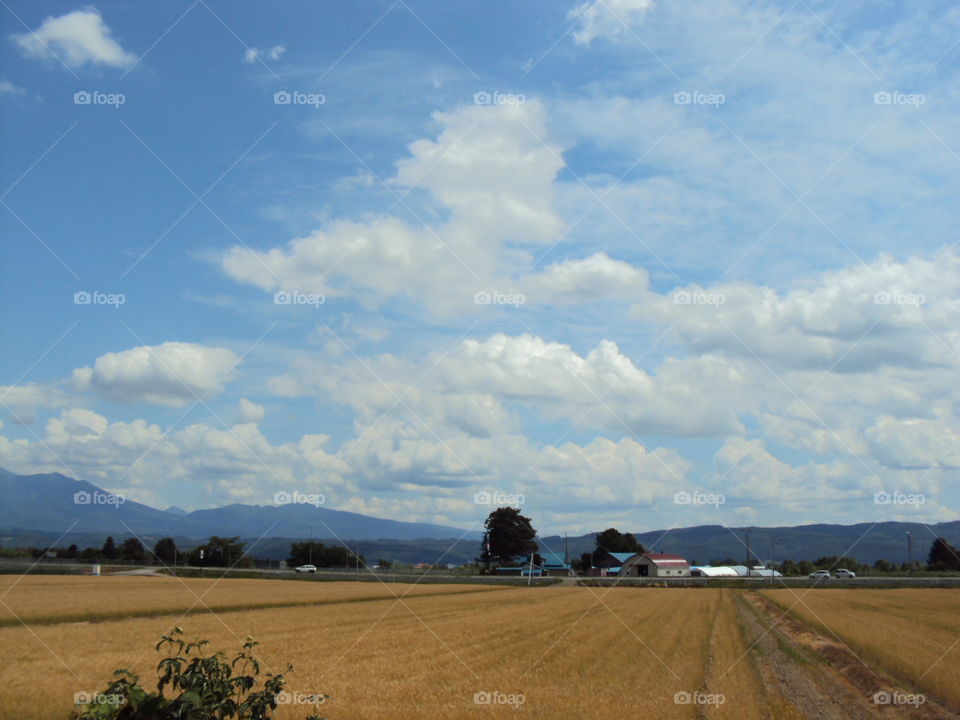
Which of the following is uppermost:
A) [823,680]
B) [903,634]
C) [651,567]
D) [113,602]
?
[823,680]

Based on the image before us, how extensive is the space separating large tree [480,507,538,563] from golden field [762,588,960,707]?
109307 mm

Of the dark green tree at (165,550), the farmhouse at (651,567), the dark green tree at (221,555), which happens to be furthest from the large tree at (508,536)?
the dark green tree at (165,550)

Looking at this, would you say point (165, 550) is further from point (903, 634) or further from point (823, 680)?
point (823, 680)

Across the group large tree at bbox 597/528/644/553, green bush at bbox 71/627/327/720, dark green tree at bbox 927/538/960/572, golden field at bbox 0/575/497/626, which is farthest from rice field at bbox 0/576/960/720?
large tree at bbox 597/528/644/553

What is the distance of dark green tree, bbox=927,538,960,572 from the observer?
517 feet

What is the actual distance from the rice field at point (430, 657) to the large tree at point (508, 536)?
411ft

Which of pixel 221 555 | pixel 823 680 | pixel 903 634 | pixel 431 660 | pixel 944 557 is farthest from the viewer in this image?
pixel 944 557

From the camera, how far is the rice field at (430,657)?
1931 cm

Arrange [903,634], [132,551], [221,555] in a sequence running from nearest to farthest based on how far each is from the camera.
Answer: [903,634] < [221,555] < [132,551]

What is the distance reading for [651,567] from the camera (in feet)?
528

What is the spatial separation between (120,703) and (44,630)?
2964 cm

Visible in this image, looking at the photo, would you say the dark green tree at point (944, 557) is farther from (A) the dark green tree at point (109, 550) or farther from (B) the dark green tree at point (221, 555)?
(A) the dark green tree at point (109, 550)

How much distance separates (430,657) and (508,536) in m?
152

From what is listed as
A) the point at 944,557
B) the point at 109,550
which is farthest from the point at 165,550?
the point at 944,557
